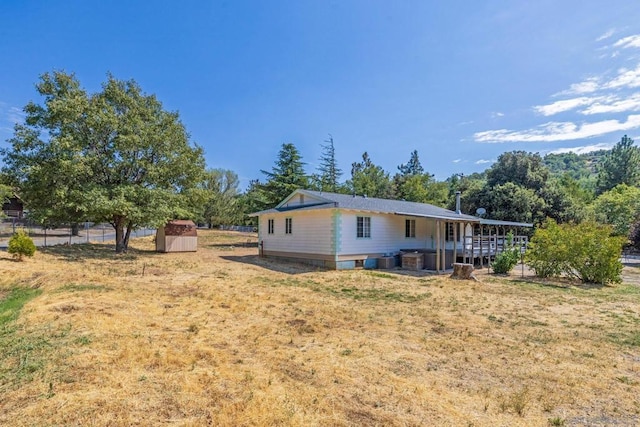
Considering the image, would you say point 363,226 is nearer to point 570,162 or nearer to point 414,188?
point 414,188

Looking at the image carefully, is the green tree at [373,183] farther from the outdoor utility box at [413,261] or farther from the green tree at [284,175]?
the outdoor utility box at [413,261]

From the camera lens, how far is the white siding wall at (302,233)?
14711mm

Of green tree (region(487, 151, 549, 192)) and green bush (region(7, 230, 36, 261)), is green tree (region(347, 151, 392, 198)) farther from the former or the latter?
green bush (region(7, 230, 36, 261))

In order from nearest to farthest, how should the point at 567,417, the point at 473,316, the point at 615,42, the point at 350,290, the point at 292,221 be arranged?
1. the point at 567,417
2. the point at 473,316
3. the point at 350,290
4. the point at 615,42
5. the point at 292,221

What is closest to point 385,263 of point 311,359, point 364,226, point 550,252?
point 364,226

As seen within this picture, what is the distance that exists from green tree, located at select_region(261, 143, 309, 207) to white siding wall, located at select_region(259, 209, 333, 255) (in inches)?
321

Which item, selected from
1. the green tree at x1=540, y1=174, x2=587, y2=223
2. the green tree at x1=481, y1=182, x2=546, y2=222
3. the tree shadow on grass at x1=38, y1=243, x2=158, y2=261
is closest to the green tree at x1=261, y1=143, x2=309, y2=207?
the tree shadow on grass at x1=38, y1=243, x2=158, y2=261

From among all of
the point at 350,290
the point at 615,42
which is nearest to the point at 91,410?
the point at 350,290

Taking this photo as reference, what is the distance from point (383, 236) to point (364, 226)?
4.34ft

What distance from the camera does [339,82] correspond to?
1772cm

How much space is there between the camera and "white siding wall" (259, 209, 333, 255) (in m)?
14.7

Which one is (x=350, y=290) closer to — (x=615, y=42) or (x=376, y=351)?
(x=376, y=351)

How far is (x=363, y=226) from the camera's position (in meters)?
15.2

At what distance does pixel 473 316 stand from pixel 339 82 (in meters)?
14.1
